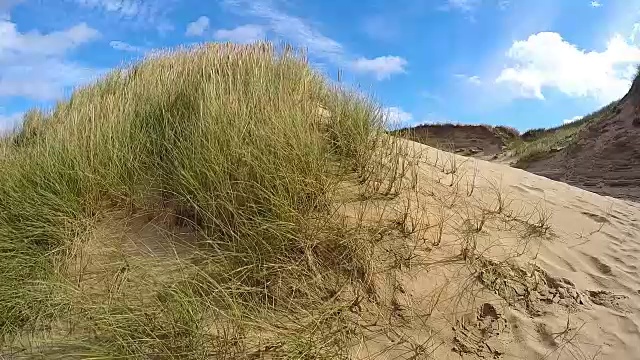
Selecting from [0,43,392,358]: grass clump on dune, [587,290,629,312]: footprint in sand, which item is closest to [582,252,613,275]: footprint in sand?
[587,290,629,312]: footprint in sand

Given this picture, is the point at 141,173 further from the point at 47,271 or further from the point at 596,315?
the point at 596,315

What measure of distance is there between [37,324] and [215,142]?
6.22 ft

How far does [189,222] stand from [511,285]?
8.67ft

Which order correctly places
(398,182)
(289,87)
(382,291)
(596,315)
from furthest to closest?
(289,87), (398,182), (596,315), (382,291)

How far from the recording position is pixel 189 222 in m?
4.36

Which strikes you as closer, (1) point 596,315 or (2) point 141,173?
(1) point 596,315

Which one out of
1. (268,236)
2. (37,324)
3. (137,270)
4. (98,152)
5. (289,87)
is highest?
(289,87)

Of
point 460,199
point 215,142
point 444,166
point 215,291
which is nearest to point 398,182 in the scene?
point 460,199

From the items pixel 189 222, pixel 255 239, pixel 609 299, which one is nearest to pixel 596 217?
pixel 609 299

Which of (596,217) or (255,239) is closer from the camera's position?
(255,239)

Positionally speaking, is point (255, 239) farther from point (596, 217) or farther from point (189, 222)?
point (596, 217)

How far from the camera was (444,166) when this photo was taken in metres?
5.79

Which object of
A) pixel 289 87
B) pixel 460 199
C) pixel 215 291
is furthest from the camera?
pixel 289 87

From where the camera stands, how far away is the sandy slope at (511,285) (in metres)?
3.50
